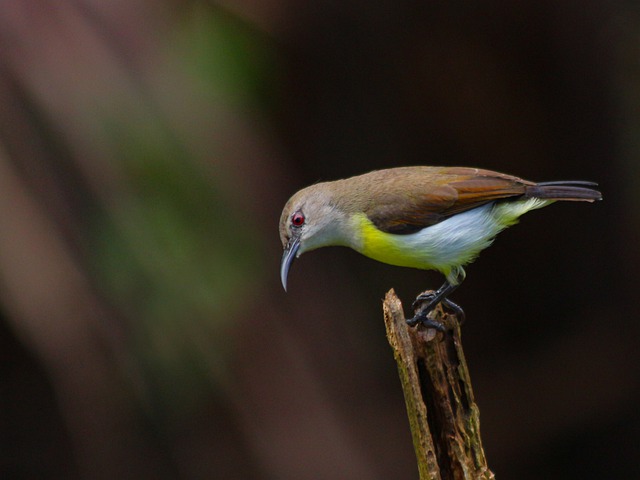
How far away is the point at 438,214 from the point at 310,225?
753 mm

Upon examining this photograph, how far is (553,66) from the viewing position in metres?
6.84

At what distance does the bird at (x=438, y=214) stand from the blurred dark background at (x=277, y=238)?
0.93 metres

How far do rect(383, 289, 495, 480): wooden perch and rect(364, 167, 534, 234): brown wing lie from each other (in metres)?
0.87

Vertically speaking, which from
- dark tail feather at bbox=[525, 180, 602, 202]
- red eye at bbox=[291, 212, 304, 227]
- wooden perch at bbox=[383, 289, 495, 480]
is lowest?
wooden perch at bbox=[383, 289, 495, 480]

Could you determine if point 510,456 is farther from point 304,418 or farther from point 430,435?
point 430,435

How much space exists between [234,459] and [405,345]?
3.62 meters

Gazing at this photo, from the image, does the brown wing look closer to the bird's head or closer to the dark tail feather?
the dark tail feather

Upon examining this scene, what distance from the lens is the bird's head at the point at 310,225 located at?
490 cm

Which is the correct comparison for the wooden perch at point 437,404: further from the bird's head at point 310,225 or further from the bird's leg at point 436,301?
the bird's head at point 310,225

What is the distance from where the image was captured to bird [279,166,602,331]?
4.58 meters

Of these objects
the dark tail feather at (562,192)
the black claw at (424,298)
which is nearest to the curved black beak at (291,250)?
the black claw at (424,298)

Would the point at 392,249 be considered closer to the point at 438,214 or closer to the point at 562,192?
the point at 438,214

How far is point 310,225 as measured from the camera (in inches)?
193

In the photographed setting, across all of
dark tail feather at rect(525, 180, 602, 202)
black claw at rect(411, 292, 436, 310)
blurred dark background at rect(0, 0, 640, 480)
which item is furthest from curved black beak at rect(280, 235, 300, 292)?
dark tail feather at rect(525, 180, 602, 202)
